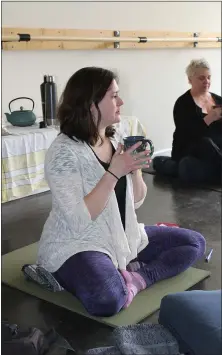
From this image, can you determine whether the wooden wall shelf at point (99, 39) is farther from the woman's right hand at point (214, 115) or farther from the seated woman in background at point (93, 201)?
the seated woman in background at point (93, 201)

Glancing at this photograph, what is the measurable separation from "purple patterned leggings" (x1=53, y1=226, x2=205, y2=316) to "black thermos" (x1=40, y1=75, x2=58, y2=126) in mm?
1320

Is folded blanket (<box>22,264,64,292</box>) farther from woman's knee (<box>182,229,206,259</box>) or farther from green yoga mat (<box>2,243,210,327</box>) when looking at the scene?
woman's knee (<box>182,229,206,259</box>)

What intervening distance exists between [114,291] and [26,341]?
0.34 meters

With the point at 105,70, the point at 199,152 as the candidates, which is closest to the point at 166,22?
the point at 199,152

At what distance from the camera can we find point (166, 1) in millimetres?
3982

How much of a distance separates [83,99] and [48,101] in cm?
→ 151

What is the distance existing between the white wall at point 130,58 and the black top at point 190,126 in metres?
0.54

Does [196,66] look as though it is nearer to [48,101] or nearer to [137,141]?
[48,101]

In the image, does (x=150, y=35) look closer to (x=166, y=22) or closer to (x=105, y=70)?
(x=166, y=22)

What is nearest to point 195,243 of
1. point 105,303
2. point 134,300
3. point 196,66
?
point 134,300

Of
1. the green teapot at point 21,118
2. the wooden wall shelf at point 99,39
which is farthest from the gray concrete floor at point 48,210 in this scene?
the wooden wall shelf at point 99,39

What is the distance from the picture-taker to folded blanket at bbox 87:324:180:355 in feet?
3.33

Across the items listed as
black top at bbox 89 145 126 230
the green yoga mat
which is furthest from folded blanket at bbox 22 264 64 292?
black top at bbox 89 145 126 230

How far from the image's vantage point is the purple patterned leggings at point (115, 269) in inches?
62.5
